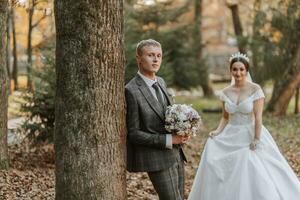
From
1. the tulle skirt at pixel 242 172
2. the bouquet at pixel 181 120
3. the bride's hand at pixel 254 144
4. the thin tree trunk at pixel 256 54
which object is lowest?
the tulle skirt at pixel 242 172

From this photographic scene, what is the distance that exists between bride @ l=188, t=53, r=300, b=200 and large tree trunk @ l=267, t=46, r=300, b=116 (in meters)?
12.3

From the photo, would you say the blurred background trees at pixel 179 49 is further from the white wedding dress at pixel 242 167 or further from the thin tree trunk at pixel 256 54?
the white wedding dress at pixel 242 167

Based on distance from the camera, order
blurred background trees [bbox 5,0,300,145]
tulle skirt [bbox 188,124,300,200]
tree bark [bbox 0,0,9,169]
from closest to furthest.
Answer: tulle skirt [bbox 188,124,300,200]
tree bark [bbox 0,0,9,169]
blurred background trees [bbox 5,0,300,145]

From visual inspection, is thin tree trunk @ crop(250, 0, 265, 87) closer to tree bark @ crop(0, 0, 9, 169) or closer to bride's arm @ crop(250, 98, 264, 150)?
tree bark @ crop(0, 0, 9, 169)

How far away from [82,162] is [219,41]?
147 ft

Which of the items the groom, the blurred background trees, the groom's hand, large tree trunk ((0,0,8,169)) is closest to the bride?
the groom

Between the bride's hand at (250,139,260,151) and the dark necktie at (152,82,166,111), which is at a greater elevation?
the dark necktie at (152,82,166,111)

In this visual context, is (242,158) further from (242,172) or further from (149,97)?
(149,97)

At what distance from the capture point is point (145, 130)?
492cm

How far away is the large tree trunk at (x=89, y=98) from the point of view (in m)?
4.70

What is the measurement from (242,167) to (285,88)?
1319cm

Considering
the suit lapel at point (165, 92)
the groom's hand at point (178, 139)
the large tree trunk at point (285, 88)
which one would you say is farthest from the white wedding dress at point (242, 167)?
the large tree trunk at point (285, 88)

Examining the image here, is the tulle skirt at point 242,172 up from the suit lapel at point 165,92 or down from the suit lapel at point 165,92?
down

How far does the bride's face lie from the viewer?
657 cm
